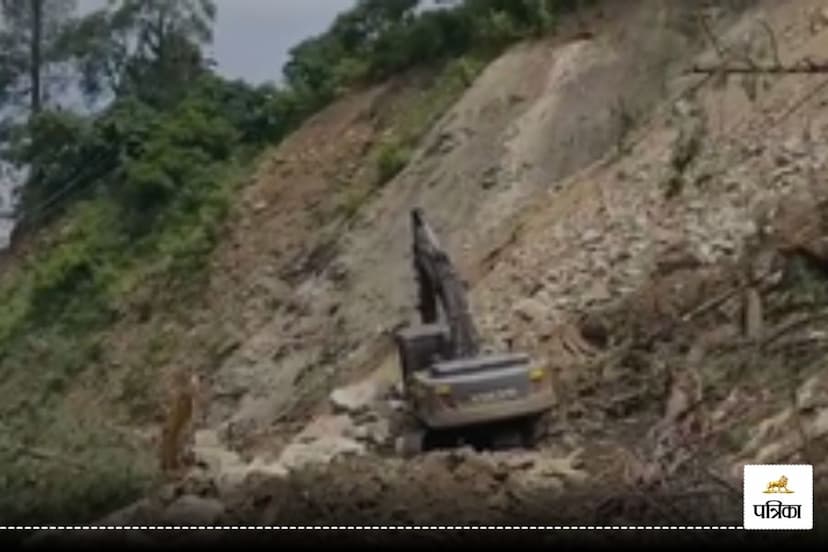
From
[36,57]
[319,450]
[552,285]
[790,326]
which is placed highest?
[36,57]

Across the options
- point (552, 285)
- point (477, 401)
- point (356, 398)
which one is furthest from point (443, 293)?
point (552, 285)

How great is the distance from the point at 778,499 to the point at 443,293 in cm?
681

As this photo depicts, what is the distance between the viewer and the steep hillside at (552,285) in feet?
23.2

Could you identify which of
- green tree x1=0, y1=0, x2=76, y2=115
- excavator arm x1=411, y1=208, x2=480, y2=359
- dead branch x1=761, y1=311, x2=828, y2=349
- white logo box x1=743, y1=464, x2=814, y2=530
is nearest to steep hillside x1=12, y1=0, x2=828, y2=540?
dead branch x1=761, y1=311, x2=828, y2=349

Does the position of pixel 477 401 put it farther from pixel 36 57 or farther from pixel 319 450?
pixel 36 57

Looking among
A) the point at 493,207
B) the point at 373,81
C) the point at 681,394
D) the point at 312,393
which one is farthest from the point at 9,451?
the point at 373,81

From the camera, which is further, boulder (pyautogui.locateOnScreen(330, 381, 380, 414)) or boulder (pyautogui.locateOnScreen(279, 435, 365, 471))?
boulder (pyautogui.locateOnScreen(330, 381, 380, 414))

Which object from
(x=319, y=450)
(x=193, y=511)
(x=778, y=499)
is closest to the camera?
(x=778, y=499)

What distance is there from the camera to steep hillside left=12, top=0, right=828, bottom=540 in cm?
707

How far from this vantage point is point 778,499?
4156 mm

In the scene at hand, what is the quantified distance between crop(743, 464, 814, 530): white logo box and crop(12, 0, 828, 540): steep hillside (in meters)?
0.13

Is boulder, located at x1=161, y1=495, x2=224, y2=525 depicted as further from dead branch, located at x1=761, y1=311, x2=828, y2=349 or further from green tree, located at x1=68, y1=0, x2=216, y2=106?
green tree, located at x1=68, y1=0, x2=216, y2=106

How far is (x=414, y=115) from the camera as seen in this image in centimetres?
2066

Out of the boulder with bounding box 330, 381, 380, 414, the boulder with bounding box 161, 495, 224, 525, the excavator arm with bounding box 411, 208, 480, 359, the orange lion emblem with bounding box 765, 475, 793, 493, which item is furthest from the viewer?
the boulder with bounding box 330, 381, 380, 414
